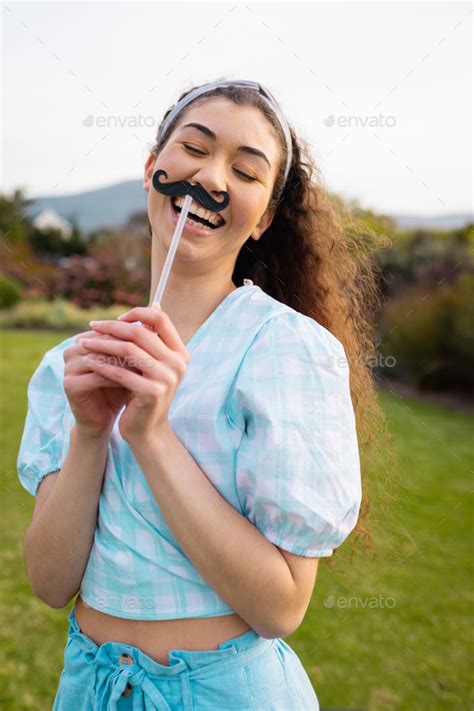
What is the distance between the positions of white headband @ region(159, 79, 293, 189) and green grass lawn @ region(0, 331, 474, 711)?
141cm

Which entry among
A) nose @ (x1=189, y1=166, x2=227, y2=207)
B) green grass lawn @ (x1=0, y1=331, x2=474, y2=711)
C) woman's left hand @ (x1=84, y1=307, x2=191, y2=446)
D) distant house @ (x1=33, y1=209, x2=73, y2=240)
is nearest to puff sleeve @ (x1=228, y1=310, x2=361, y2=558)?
woman's left hand @ (x1=84, y1=307, x2=191, y2=446)

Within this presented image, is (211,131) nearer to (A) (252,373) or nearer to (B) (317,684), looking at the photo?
(A) (252,373)

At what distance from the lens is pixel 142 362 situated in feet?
3.53

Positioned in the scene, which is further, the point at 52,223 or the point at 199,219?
the point at 52,223

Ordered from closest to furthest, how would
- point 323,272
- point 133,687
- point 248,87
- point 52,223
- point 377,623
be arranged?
point 133,687, point 248,87, point 323,272, point 377,623, point 52,223

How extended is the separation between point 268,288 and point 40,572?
781 millimetres

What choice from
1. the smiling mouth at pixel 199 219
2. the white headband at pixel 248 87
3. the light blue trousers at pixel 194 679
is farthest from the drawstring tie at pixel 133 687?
the white headband at pixel 248 87

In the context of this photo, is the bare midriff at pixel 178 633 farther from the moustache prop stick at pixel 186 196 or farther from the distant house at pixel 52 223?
the distant house at pixel 52 223

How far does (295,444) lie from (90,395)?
0.33 metres

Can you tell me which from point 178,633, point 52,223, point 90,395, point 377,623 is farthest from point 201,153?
point 52,223

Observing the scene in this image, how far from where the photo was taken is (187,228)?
1.37 meters

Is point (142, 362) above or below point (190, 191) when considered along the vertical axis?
below

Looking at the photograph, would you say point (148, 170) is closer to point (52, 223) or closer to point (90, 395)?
point (90, 395)

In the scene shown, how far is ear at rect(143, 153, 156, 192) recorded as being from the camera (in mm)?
1586
